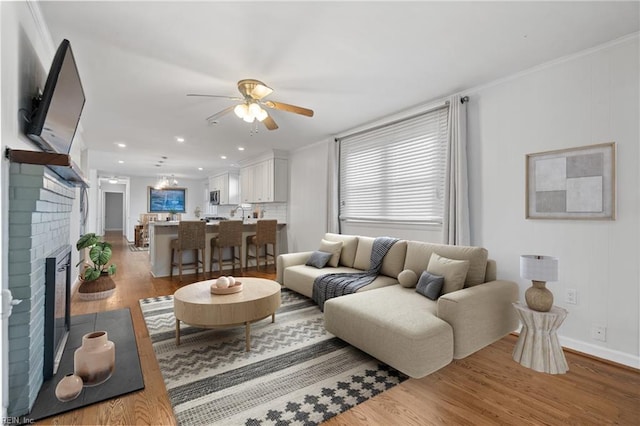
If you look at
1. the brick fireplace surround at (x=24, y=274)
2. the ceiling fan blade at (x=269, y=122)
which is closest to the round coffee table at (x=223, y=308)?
the brick fireplace surround at (x=24, y=274)

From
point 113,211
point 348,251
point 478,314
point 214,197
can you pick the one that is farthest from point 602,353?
point 113,211

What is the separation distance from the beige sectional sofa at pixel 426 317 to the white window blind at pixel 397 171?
0.87m

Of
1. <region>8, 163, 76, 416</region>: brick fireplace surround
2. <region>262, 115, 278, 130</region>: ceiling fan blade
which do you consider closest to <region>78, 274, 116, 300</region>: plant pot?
<region>8, 163, 76, 416</region>: brick fireplace surround

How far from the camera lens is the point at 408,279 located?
3.02 metres

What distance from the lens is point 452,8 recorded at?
6.50 ft

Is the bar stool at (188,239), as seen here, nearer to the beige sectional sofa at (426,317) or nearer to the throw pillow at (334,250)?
the throw pillow at (334,250)

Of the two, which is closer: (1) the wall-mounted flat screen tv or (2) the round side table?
(2) the round side table

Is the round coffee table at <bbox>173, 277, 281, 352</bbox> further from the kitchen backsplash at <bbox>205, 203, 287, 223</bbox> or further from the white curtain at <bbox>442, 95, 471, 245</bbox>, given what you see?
the kitchen backsplash at <bbox>205, 203, 287, 223</bbox>

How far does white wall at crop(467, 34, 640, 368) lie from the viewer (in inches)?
90.3

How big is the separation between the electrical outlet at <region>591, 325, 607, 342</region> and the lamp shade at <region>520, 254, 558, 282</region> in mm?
761

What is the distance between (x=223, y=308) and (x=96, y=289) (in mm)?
2695

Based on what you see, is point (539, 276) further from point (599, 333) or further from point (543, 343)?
point (599, 333)

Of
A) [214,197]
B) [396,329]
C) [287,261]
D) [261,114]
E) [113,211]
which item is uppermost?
[261,114]

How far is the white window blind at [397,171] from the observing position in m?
3.67
